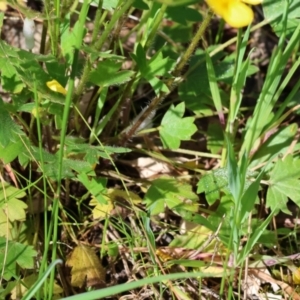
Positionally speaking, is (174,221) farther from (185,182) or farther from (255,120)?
(255,120)

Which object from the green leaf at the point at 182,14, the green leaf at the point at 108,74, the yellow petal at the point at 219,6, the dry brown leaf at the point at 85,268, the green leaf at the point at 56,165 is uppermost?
the yellow petal at the point at 219,6

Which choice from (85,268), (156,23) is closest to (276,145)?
(156,23)

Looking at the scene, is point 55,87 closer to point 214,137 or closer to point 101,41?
point 101,41

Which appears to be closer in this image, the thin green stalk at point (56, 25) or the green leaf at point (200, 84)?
the thin green stalk at point (56, 25)

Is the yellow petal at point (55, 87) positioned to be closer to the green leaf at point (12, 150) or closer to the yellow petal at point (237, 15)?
the green leaf at point (12, 150)

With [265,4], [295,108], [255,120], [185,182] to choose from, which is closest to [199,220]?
[185,182]

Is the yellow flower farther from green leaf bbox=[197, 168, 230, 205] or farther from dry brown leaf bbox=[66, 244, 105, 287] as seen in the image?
dry brown leaf bbox=[66, 244, 105, 287]

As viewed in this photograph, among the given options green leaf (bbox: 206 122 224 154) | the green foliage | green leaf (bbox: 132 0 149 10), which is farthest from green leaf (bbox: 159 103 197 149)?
green leaf (bbox: 132 0 149 10)

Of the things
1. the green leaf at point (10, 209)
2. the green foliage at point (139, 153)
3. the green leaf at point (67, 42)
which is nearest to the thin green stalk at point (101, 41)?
the green foliage at point (139, 153)
